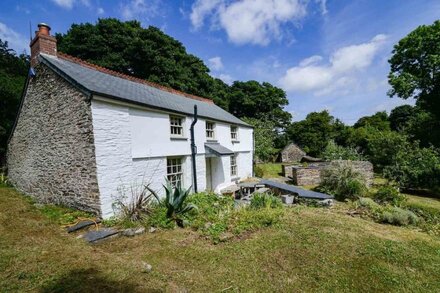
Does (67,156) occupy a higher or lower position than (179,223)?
higher

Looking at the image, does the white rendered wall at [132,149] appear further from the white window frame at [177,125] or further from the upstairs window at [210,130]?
the upstairs window at [210,130]

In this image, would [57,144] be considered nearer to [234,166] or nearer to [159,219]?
[159,219]

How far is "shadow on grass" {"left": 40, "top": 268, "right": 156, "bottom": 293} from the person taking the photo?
3637mm

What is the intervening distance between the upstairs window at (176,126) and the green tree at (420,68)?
24.2m

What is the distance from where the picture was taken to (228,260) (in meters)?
4.99

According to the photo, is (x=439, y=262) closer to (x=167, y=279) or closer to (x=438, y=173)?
(x=167, y=279)

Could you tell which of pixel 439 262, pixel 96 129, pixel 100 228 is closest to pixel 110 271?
pixel 100 228

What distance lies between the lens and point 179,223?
7.24 m

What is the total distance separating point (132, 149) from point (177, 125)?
3196 mm

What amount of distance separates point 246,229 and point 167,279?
303cm

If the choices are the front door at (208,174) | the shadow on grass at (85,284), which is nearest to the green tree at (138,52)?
the front door at (208,174)

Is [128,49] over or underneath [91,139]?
over

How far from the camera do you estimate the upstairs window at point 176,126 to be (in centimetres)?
1072

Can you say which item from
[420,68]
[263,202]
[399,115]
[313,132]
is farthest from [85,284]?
[399,115]
